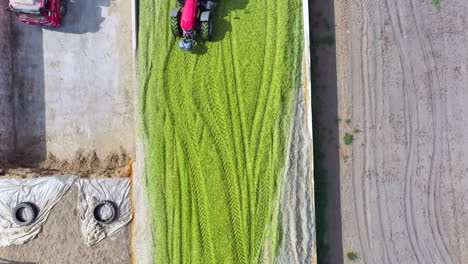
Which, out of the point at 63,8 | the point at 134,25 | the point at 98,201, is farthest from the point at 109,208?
the point at 63,8

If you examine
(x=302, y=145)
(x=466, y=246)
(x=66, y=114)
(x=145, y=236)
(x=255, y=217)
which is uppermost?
(x=66, y=114)

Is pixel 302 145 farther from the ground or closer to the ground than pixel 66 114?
closer to the ground

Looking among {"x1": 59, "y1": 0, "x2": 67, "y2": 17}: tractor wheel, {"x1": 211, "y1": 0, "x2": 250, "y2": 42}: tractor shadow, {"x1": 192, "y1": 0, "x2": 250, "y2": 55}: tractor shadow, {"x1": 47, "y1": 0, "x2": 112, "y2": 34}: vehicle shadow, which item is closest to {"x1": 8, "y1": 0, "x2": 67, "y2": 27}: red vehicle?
{"x1": 59, "y1": 0, "x2": 67, "y2": 17}: tractor wheel

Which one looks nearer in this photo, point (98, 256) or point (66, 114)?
point (98, 256)

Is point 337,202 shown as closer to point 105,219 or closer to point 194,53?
point 194,53

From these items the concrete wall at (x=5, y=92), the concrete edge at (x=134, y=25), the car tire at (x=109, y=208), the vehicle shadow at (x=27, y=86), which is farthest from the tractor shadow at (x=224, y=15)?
the concrete wall at (x=5, y=92)

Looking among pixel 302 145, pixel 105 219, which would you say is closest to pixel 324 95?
pixel 302 145

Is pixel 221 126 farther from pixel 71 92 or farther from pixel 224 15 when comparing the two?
pixel 71 92
